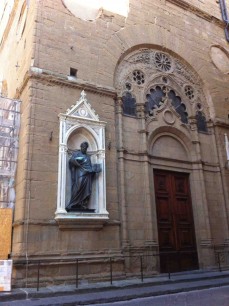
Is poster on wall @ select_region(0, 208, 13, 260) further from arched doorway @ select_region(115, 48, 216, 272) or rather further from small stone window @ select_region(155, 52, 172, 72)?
small stone window @ select_region(155, 52, 172, 72)

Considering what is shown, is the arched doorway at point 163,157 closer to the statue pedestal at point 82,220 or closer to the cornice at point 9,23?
the statue pedestal at point 82,220

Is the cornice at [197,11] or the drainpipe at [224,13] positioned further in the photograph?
the drainpipe at [224,13]

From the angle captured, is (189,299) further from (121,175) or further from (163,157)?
(163,157)

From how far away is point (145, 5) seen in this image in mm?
12656

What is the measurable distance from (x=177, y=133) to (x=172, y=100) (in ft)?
4.54

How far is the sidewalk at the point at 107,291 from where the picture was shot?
618 centimetres

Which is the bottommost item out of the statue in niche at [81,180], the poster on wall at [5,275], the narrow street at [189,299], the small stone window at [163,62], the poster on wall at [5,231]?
the narrow street at [189,299]

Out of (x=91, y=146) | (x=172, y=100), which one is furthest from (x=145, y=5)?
(x=91, y=146)

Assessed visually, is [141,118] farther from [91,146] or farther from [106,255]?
[106,255]

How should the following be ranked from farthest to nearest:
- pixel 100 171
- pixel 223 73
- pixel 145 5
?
pixel 223 73 → pixel 145 5 → pixel 100 171

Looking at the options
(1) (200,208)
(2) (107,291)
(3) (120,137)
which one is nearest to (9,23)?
(3) (120,137)

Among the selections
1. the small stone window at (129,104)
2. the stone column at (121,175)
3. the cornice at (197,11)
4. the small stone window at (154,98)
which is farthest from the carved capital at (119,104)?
the cornice at (197,11)

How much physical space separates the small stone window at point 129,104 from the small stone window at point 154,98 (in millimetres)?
600

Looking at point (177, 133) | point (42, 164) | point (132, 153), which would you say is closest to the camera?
point (42, 164)
